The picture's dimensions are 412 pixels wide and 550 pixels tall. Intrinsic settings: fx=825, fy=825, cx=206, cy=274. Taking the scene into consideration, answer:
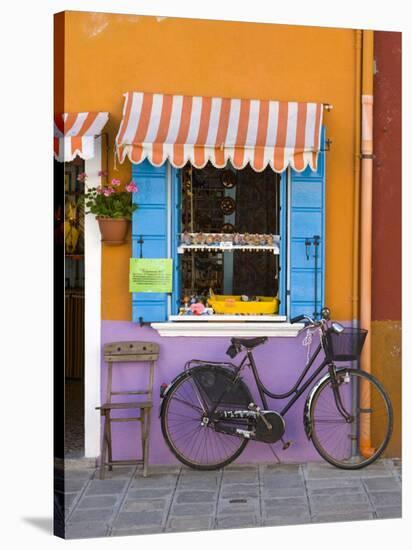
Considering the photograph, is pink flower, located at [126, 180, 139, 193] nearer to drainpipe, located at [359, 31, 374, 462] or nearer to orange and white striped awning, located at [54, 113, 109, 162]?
orange and white striped awning, located at [54, 113, 109, 162]

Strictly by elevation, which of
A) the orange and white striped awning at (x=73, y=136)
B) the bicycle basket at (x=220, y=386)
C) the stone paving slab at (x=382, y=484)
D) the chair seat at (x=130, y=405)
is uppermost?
the orange and white striped awning at (x=73, y=136)

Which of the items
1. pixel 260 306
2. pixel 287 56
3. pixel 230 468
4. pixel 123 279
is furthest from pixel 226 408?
pixel 287 56

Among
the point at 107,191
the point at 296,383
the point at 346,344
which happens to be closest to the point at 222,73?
the point at 107,191

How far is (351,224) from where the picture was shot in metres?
6.34

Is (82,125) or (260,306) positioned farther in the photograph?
(260,306)

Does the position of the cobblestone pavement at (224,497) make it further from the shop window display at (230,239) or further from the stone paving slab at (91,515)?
the shop window display at (230,239)

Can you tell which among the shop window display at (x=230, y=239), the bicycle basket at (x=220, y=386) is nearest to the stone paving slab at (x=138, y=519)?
the bicycle basket at (x=220, y=386)

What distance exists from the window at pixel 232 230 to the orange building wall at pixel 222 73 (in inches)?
5.4

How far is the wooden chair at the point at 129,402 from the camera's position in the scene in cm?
595

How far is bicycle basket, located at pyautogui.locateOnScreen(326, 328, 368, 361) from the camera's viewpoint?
20.4 ft

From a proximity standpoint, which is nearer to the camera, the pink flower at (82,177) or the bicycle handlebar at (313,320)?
the pink flower at (82,177)

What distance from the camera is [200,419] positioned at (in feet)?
20.3

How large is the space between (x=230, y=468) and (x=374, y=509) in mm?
1103

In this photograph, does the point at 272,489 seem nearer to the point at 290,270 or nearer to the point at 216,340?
the point at 216,340
